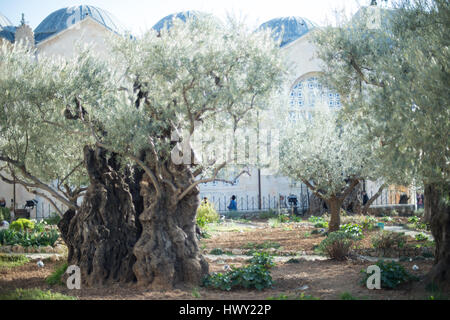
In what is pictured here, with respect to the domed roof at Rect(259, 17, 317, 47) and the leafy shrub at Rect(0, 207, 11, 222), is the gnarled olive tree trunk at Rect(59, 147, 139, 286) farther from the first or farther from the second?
the domed roof at Rect(259, 17, 317, 47)

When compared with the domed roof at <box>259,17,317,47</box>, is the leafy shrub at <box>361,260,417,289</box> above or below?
below

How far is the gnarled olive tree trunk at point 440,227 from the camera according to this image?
6.90 metres

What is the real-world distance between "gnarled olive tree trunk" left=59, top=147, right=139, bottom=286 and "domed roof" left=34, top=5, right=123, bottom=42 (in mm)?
22963

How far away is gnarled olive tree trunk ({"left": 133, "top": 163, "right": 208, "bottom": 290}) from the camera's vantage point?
7.63 meters

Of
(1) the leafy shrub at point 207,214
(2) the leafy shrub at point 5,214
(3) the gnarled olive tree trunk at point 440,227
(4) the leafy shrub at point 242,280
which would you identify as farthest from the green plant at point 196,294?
(2) the leafy shrub at point 5,214

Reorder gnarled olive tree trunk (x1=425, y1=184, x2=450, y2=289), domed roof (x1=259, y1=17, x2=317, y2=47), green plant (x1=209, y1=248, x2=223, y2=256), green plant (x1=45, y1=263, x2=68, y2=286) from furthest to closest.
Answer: domed roof (x1=259, y1=17, x2=317, y2=47)
green plant (x1=209, y1=248, x2=223, y2=256)
green plant (x1=45, y1=263, x2=68, y2=286)
gnarled olive tree trunk (x1=425, y1=184, x2=450, y2=289)

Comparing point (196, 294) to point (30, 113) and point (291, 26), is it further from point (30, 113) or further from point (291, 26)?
point (291, 26)

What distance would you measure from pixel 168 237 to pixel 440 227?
4.62 m

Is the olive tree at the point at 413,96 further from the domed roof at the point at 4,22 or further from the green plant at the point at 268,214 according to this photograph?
the domed roof at the point at 4,22

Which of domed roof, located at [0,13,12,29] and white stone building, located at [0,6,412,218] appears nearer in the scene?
white stone building, located at [0,6,412,218]

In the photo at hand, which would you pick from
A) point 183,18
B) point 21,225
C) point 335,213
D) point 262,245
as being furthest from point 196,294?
point 183,18

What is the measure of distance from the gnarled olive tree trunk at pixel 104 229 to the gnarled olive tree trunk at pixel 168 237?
55 cm

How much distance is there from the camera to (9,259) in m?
10.9

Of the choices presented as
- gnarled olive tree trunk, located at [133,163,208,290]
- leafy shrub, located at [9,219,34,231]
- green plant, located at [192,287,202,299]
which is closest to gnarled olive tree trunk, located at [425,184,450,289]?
green plant, located at [192,287,202,299]
